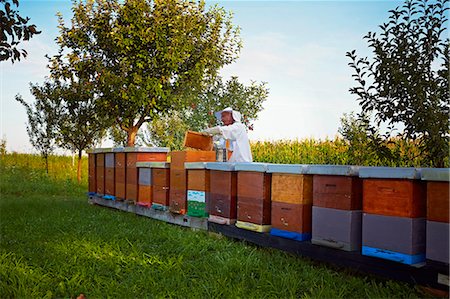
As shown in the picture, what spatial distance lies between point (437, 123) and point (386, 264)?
7.26 feet

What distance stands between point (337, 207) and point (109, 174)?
5900mm

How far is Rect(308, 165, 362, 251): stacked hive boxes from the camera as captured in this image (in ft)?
13.0

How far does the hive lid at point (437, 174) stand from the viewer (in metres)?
3.22

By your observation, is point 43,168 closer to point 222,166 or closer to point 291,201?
point 222,166

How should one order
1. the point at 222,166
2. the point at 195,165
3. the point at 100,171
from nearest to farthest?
the point at 222,166
the point at 195,165
the point at 100,171

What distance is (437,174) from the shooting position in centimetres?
328

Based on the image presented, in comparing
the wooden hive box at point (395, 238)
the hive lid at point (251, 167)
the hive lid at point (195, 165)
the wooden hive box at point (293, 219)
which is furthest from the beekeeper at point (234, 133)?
the wooden hive box at point (395, 238)

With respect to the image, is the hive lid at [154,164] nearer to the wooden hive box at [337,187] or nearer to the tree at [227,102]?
the wooden hive box at [337,187]

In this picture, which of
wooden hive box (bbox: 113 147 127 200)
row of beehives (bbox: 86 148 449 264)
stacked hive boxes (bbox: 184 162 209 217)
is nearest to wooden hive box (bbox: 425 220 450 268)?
row of beehives (bbox: 86 148 449 264)

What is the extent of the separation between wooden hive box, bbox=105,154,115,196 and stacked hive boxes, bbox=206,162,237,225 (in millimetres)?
3556

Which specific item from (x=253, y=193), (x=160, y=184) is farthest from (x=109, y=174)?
(x=253, y=193)

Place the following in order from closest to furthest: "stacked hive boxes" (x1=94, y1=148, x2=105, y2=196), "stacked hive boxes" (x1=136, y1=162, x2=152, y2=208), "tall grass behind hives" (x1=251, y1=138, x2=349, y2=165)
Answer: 1. "stacked hive boxes" (x1=136, y1=162, x2=152, y2=208)
2. "stacked hive boxes" (x1=94, y1=148, x2=105, y2=196)
3. "tall grass behind hives" (x1=251, y1=138, x2=349, y2=165)

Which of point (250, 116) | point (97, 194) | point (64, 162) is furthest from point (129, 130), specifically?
point (64, 162)

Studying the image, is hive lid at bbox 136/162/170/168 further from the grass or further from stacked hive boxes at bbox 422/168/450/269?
stacked hive boxes at bbox 422/168/450/269
